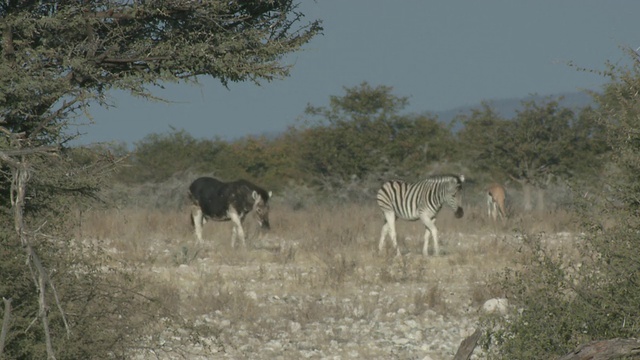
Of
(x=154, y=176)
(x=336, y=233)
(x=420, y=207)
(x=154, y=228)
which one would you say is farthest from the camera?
(x=154, y=176)

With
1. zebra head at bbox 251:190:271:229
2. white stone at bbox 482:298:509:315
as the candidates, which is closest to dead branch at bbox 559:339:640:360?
white stone at bbox 482:298:509:315

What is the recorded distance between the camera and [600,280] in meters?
8.62

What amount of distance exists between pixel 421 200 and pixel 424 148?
522 inches

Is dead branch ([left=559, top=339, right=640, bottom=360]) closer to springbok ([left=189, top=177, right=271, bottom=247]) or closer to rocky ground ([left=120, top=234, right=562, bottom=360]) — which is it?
rocky ground ([left=120, top=234, right=562, bottom=360])

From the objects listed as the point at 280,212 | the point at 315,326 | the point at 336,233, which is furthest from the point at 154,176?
the point at 315,326

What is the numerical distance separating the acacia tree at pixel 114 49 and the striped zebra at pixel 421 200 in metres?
8.61

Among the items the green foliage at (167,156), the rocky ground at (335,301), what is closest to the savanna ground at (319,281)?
the rocky ground at (335,301)

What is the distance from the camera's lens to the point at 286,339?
11477mm

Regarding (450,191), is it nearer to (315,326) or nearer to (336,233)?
Result: (336,233)

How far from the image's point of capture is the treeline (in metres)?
29.9

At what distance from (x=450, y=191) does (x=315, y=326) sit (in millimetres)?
7597

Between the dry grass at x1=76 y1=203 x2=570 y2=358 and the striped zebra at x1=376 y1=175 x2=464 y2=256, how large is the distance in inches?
22.1

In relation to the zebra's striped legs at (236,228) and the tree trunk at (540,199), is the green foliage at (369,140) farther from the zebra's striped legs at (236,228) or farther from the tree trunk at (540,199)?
the zebra's striped legs at (236,228)

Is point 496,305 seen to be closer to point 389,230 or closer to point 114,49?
point 114,49
